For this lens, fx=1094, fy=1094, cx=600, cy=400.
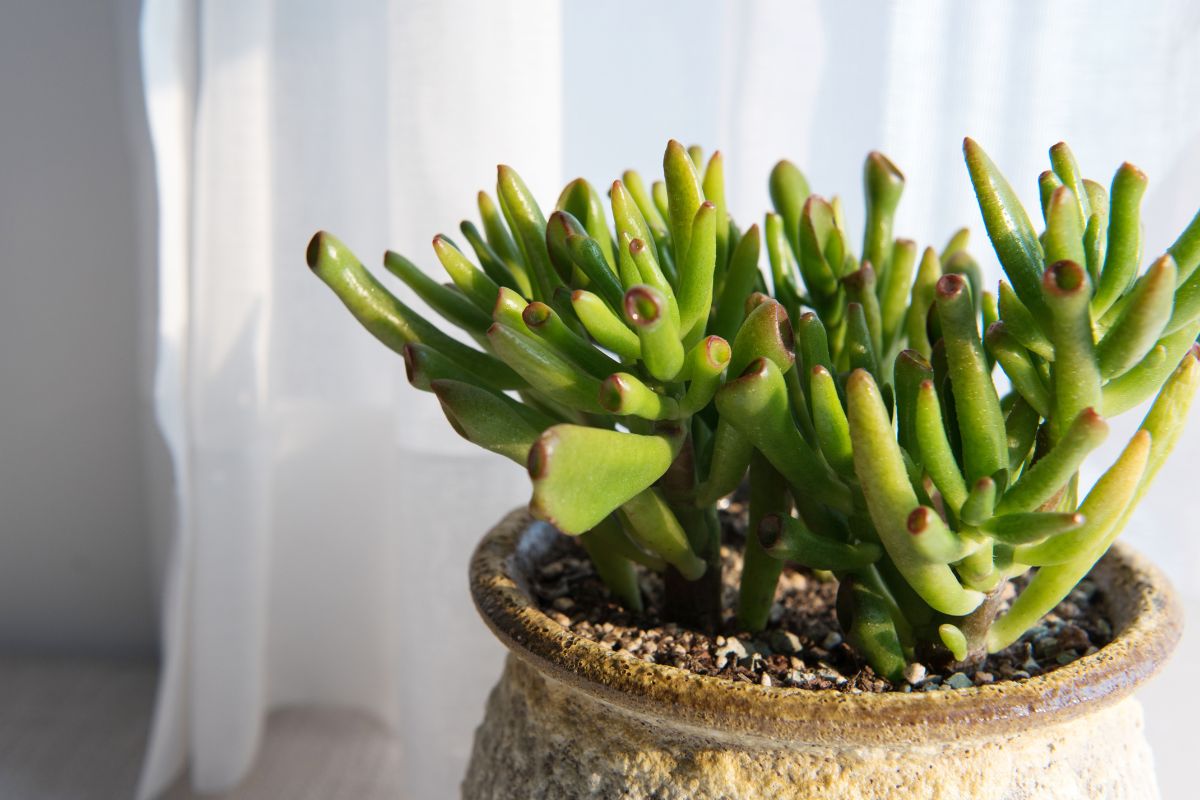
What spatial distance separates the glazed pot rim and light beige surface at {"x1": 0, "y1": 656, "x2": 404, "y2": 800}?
0.71 metres

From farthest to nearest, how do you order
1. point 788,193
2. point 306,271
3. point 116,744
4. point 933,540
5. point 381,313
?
point 116,744 < point 306,271 < point 788,193 < point 381,313 < point 933,540

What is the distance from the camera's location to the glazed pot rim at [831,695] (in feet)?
1.31

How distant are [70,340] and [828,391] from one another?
1.01 metres

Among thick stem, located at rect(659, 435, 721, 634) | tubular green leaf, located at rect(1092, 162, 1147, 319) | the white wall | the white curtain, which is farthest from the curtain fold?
tubular green leaf, located at rect(1092, 162, 1147, 319)

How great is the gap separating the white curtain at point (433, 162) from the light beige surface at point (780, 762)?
45cm

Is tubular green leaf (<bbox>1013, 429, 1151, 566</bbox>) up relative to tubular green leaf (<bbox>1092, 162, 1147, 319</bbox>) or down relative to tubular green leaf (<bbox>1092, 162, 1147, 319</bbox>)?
down

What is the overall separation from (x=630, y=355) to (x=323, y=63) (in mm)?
655

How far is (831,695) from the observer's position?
41 cm

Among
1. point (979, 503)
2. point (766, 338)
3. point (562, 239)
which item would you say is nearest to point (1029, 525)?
point (979, 503)

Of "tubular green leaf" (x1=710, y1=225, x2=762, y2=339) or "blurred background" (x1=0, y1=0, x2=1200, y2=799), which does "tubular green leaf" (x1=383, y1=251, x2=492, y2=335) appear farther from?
"blurred background" (x1=0, y1=0, x2=1200, y2=799)

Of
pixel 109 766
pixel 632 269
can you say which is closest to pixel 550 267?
pixel 632 269

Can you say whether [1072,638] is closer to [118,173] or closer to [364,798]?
[364,798]

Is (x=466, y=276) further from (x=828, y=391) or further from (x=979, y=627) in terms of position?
(x=979, y=627)

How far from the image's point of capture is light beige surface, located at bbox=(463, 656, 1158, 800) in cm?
42
